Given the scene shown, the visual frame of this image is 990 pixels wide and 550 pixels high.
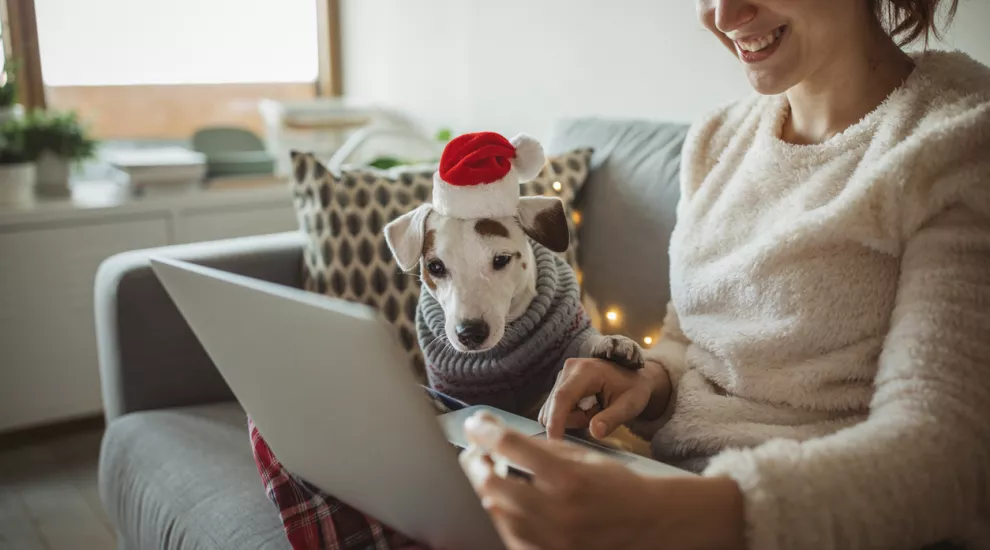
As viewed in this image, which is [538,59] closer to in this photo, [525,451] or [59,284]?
[59,284]

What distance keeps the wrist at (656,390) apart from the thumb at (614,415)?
2.5 inches

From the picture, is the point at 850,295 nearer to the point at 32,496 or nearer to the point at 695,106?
the point at 695,106

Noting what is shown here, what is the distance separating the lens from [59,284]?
2.36 meters

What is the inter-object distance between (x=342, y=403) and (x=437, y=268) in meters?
0.41

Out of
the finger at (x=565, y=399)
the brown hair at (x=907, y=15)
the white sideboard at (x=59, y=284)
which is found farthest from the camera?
the white sideboard at (x=59, y=284)

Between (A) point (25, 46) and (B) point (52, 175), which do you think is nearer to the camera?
(B) point (52, 175)

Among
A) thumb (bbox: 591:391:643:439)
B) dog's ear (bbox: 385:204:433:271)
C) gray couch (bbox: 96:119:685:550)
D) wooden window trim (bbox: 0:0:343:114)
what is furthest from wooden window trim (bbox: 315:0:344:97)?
thumb (bbox: 591:391:643:439)

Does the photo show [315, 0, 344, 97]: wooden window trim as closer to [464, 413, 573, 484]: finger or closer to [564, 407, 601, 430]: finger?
[564, 407, 601, 430]: finger

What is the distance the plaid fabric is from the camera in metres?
0.93

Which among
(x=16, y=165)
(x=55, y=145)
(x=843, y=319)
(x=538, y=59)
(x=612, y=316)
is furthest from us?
(x=55, y=145)

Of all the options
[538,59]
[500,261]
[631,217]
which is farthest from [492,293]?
[538,59]

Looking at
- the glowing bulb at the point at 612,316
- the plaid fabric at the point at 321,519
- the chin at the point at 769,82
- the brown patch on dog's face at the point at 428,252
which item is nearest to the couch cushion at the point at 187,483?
the plaid fabric at the point at 321,519

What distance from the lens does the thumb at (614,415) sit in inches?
35.1

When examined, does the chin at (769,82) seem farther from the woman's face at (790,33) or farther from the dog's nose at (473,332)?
the dog's nose at (473,332)
